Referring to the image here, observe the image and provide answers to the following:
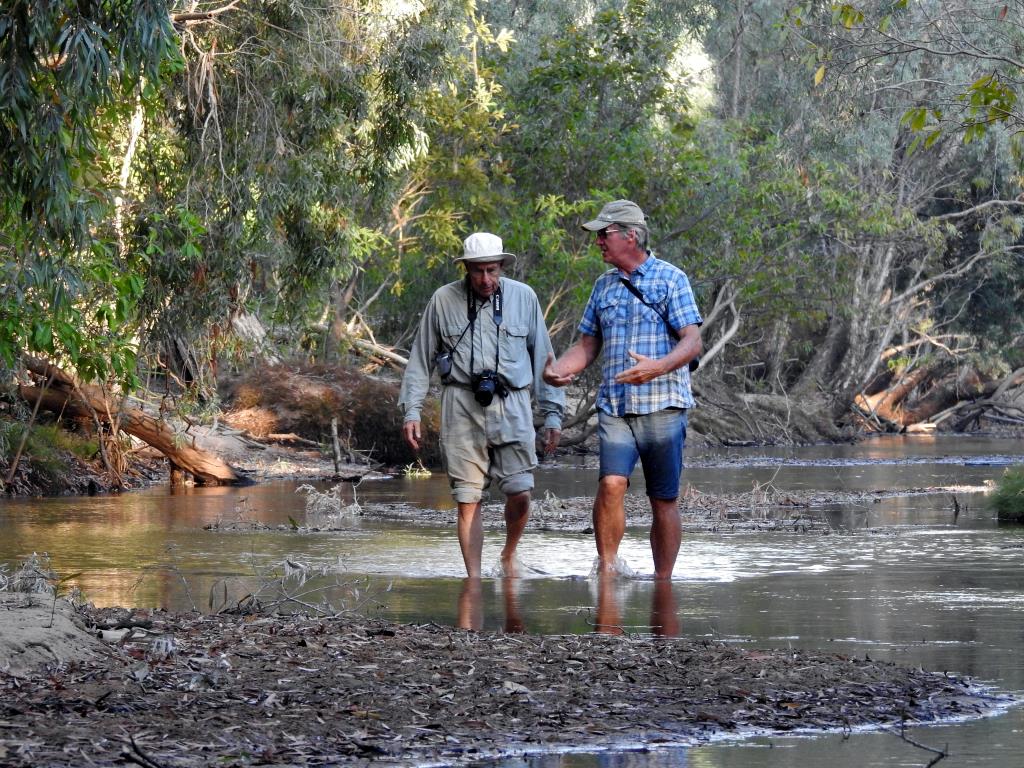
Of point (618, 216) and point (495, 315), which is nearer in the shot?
point (618, 216)

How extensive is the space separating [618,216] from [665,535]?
1.73 meters

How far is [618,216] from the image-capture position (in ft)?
29.1

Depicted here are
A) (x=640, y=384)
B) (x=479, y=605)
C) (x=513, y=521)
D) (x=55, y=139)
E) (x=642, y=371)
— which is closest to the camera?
(x=479, y=605)

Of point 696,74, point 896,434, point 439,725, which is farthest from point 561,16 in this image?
point 439,725

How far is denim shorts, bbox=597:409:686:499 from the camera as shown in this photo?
884 cm

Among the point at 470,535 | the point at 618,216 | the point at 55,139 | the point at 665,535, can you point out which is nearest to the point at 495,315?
the point at 618,216

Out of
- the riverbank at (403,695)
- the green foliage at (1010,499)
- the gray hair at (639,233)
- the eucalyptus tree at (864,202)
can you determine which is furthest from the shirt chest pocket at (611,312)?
the eucalyptus tree at (864,202)

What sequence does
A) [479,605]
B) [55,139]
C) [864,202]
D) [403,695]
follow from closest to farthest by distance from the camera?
[403,695] → [479,605] → [55,139] → [864,202]

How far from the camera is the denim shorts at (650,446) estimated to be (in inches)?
348

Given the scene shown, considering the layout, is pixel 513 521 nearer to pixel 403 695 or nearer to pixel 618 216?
pixel 618 216

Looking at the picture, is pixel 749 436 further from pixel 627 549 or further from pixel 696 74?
pixel 627 549

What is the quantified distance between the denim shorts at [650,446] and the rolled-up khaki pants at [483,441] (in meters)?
0.46

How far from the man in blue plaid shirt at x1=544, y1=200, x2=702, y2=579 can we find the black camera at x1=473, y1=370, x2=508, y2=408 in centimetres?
26

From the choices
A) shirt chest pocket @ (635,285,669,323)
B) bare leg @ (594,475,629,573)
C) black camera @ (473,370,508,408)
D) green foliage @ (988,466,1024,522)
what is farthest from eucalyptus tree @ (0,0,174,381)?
green foliage @ (988,466,1024,522)
